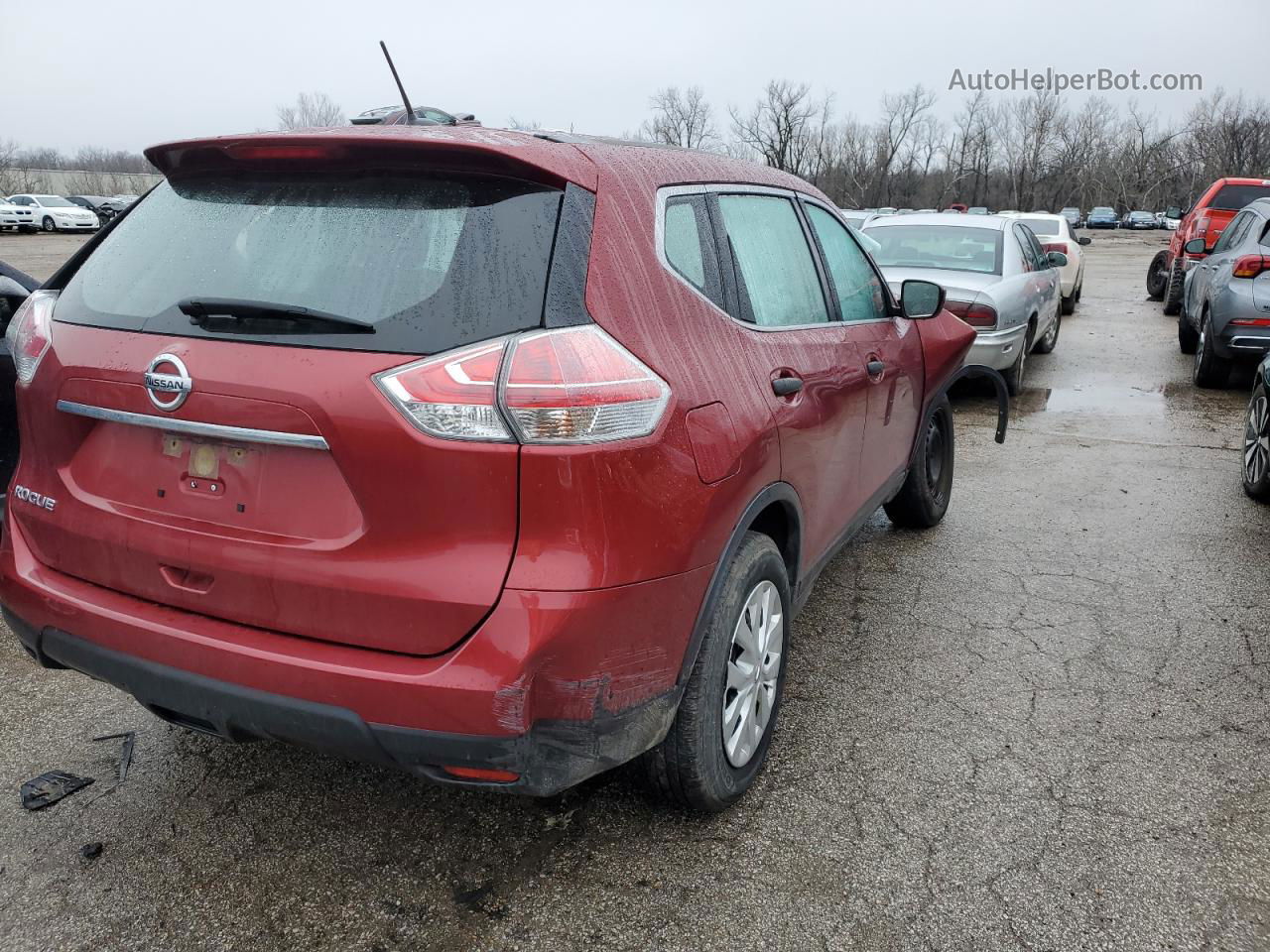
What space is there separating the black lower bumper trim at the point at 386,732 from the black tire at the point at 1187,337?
36.0 feet

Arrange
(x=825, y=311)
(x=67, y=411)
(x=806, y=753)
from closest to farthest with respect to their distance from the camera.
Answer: (x=67, y=411) < (x=806, y=753) < (x=825, y=311)

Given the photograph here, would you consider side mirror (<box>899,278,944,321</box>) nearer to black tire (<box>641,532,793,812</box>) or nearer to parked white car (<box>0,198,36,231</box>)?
black tire (<box>641,532,793,812</box>)

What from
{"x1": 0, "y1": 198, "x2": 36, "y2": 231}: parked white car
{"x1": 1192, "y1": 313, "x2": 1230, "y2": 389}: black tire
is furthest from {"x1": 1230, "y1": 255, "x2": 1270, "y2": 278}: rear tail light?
→ {"x1": 0, "y1": 198, "x2": 36, "y2": 231}: parked white car

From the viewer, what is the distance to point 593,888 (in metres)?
2.46

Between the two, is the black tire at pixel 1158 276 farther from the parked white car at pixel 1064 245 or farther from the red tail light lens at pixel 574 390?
the red tail light lens at pixel 574 390

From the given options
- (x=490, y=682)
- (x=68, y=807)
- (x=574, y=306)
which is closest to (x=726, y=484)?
(x=574, y=306)

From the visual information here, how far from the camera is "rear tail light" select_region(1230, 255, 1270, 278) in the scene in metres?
8.34

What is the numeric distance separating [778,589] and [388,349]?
138 centimetres

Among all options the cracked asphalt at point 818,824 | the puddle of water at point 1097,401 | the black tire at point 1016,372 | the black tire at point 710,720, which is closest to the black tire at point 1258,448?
the cracked asphalt at point 818,824

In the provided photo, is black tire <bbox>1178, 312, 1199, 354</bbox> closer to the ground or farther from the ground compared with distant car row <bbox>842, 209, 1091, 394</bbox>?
closer to the ground

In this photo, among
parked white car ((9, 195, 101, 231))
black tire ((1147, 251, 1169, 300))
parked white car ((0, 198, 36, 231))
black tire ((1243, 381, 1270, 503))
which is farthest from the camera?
parked white car ((9, 195, 101, 231))

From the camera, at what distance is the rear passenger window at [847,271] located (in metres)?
3.58

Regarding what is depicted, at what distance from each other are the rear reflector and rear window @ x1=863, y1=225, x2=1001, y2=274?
24.9ft

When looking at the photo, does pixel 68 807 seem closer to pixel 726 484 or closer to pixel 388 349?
pixel 388 349
